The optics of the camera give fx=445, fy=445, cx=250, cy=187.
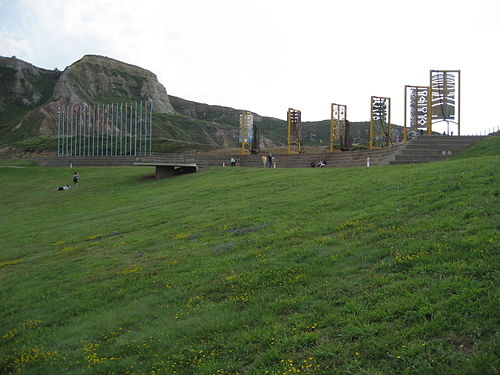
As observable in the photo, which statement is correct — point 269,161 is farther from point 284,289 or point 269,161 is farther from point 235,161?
point 284,289

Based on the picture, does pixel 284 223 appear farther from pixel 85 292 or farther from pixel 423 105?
pixel 423 105

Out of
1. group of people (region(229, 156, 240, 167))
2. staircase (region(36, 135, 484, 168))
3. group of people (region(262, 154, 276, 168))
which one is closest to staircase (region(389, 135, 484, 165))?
staircase (region(36, 135, 484, 168))

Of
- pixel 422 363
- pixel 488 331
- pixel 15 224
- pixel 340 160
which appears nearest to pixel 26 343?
pixel 422 363

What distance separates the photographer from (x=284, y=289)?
9602 millimetres

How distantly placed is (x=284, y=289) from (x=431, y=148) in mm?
31935

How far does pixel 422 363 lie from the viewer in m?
5.80

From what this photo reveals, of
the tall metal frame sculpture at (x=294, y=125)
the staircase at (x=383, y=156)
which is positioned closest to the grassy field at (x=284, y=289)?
the staircase at (x=383, y=156)

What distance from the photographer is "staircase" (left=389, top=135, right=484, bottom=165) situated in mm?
35875

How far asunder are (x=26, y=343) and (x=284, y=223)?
8.75 meters

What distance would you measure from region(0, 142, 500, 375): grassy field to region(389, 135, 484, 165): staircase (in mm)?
17091

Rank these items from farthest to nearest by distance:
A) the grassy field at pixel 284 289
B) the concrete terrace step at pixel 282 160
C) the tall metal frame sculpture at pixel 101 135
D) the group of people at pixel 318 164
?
1. the tall metal frame sculpture at pixel 101 135
2. the group of people at pixel 318 164
3. the concrete terrace step at pixel 282 160
4. the grassy field at pixel 284 289

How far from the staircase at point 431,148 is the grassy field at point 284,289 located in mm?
17091

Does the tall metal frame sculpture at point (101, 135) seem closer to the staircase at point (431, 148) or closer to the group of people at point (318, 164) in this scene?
the group of people at point (318, 164)

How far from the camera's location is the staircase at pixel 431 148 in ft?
118
